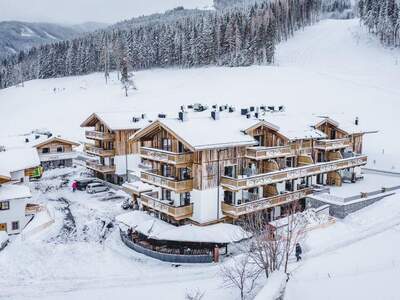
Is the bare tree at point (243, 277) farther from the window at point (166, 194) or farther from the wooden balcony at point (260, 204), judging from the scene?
the window at point (166, 194)

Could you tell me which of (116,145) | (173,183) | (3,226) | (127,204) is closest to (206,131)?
(173,183)

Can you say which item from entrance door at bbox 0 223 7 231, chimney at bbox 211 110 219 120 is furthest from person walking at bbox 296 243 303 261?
entrance door at bbox 0 223 7 231

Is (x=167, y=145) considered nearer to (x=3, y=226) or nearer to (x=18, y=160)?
(x=3, y=226)

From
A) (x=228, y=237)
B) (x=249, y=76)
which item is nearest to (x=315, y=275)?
(x=228, y=237)

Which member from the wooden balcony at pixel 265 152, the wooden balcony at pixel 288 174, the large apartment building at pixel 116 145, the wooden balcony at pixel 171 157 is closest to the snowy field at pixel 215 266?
the large apartment building at pixel 116 145

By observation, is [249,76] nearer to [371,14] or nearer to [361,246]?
[371,14]

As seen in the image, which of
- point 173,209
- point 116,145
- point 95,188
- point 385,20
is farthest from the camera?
point 385,20
